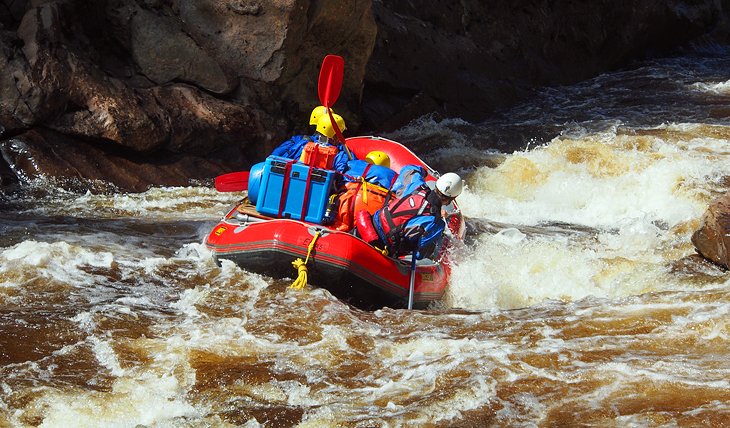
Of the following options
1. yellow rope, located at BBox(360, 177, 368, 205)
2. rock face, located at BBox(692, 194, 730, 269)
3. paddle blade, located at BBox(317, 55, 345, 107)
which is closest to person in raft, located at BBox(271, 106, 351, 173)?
paddle blade, located at BBox(317, 55, 345, 107)

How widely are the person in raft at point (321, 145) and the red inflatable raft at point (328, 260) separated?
0.55 metres

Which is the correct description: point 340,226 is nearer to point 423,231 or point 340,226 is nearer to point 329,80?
point 423,231

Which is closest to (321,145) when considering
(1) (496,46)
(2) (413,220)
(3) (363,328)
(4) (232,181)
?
(4) (232,181)

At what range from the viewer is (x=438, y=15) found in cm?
1342

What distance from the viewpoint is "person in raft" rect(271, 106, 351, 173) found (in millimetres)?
6430

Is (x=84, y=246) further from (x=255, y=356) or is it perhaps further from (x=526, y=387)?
(x=526, y=387)

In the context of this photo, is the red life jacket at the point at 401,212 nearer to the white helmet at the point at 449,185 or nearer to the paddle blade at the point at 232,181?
the white helmet at the point at 449,185

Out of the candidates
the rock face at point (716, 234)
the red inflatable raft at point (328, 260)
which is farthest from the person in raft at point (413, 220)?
the rock face at point (716, 234)

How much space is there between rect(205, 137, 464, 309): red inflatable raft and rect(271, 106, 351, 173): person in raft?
0.55m

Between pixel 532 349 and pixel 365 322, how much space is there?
103 cm

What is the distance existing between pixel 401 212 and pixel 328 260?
581 mm

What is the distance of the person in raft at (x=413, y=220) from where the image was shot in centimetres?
580

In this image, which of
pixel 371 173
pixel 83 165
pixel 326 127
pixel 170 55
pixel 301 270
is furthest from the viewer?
pixel 170 55

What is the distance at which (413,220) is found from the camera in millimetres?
5824
